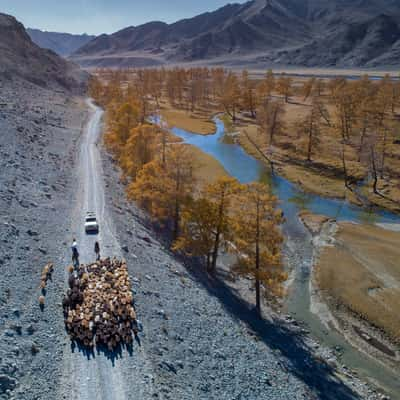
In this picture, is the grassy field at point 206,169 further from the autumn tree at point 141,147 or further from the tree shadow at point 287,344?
the tree shadow at point 287,344

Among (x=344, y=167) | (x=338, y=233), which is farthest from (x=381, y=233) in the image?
(x=344, y=167)

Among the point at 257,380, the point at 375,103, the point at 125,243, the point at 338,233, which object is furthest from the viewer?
the point at 375,103

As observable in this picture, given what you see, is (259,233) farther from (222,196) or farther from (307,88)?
(307,88)

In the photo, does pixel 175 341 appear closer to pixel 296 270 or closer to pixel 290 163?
pixel 296 270

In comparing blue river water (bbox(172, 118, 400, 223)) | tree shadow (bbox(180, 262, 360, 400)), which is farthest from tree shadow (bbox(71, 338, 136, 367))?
blue river water (bbox(172, 118, 400, 223))

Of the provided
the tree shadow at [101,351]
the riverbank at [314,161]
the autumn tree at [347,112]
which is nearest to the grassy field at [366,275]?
the riverbank at [314,161]

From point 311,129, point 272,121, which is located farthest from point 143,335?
point 272,121

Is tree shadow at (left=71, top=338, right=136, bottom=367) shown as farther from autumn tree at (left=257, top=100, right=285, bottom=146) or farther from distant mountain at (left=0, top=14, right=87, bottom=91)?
distant mountain at (left=0, top=14, right=87, bottom=91)
